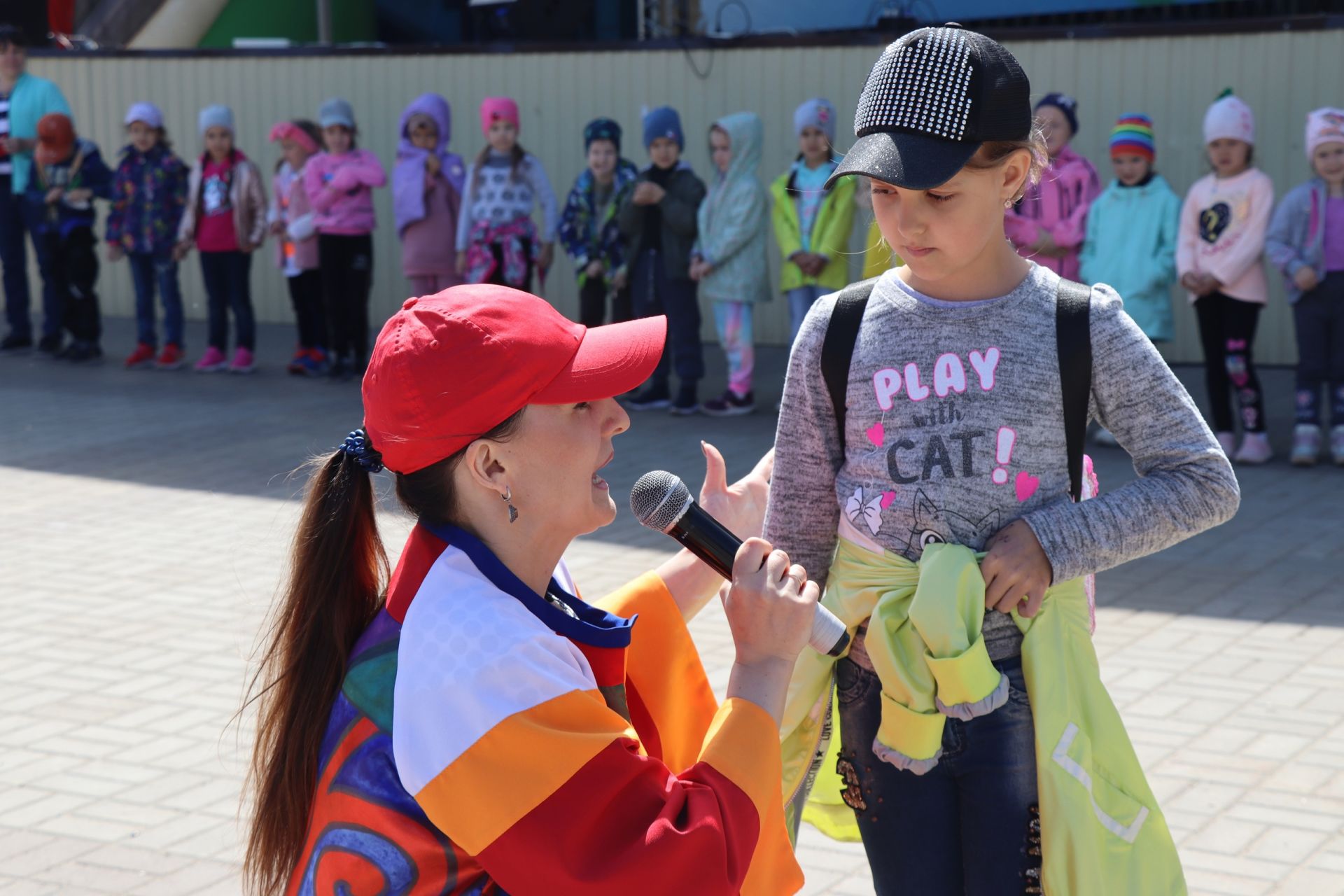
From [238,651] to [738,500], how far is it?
11.5 feet

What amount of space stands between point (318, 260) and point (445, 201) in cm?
123

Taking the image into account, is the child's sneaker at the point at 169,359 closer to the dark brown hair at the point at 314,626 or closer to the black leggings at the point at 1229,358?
the black leggings at the point at 1229,358

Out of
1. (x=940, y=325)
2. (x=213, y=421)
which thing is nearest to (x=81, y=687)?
(x=940, y=325)

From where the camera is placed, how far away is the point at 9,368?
1348cm

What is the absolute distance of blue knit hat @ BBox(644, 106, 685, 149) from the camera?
10.9 m

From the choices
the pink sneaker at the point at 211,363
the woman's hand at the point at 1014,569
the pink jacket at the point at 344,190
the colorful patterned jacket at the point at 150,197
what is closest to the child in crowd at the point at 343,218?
the pink jacket at the point at 344,190

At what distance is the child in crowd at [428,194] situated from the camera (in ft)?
39.2

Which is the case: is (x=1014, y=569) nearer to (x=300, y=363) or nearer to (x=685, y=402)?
(x=685, y=402)

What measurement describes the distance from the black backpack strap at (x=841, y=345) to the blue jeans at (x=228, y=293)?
1087cm

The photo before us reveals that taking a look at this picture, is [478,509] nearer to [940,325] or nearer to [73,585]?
[940,325]

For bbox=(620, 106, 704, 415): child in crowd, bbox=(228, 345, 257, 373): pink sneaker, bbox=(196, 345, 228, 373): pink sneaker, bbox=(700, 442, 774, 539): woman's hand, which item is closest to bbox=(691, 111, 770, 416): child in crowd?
bbox=(620, 106, 704, 415): child in crowd

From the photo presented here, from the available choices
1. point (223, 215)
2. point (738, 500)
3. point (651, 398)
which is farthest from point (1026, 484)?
point (223, 215)

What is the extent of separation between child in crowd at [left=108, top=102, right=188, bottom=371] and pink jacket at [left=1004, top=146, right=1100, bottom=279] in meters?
7.10

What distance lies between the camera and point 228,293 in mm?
13047
